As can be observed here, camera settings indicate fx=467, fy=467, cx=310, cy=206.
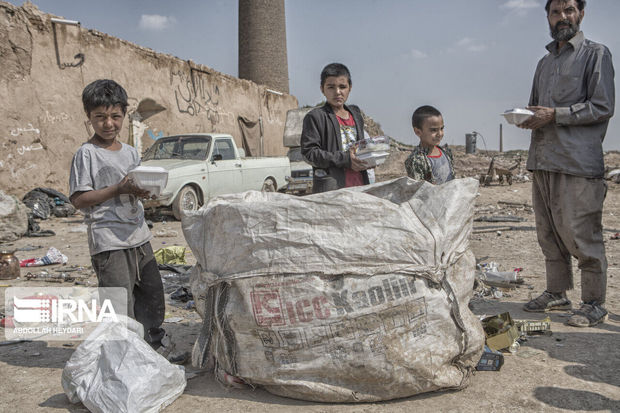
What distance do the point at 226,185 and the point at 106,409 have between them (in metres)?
7.31

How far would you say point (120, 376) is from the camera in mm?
1906

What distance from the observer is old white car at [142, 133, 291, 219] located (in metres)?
7.99

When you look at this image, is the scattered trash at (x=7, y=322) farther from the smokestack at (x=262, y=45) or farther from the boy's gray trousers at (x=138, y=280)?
the smokestack at (x=262, y=45)

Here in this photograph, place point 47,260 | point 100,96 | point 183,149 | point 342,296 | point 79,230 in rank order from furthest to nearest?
point 183,149, point 79,230, point 47,260, point 100,96, point 342,296

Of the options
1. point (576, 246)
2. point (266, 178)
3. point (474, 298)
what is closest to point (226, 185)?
point (266, 178)

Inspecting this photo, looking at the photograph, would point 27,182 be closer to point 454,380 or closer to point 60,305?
point 60,305

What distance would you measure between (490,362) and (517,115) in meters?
1.51

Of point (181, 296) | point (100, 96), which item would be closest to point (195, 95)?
point (181, 296)

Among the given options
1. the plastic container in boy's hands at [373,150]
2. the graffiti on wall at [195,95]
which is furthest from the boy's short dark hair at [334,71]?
the graffiti on wall at [195,95]

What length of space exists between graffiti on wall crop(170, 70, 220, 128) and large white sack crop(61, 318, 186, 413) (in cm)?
1200

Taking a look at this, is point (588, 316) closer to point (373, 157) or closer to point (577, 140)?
point (577, 140)

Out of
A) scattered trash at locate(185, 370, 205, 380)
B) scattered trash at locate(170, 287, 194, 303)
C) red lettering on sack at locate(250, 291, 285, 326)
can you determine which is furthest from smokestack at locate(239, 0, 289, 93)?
red lettering on sack at locate(250, 291, 285, 326)

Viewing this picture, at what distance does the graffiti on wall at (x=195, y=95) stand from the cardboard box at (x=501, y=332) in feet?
A: 39.9

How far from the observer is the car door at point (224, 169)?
8.71m
